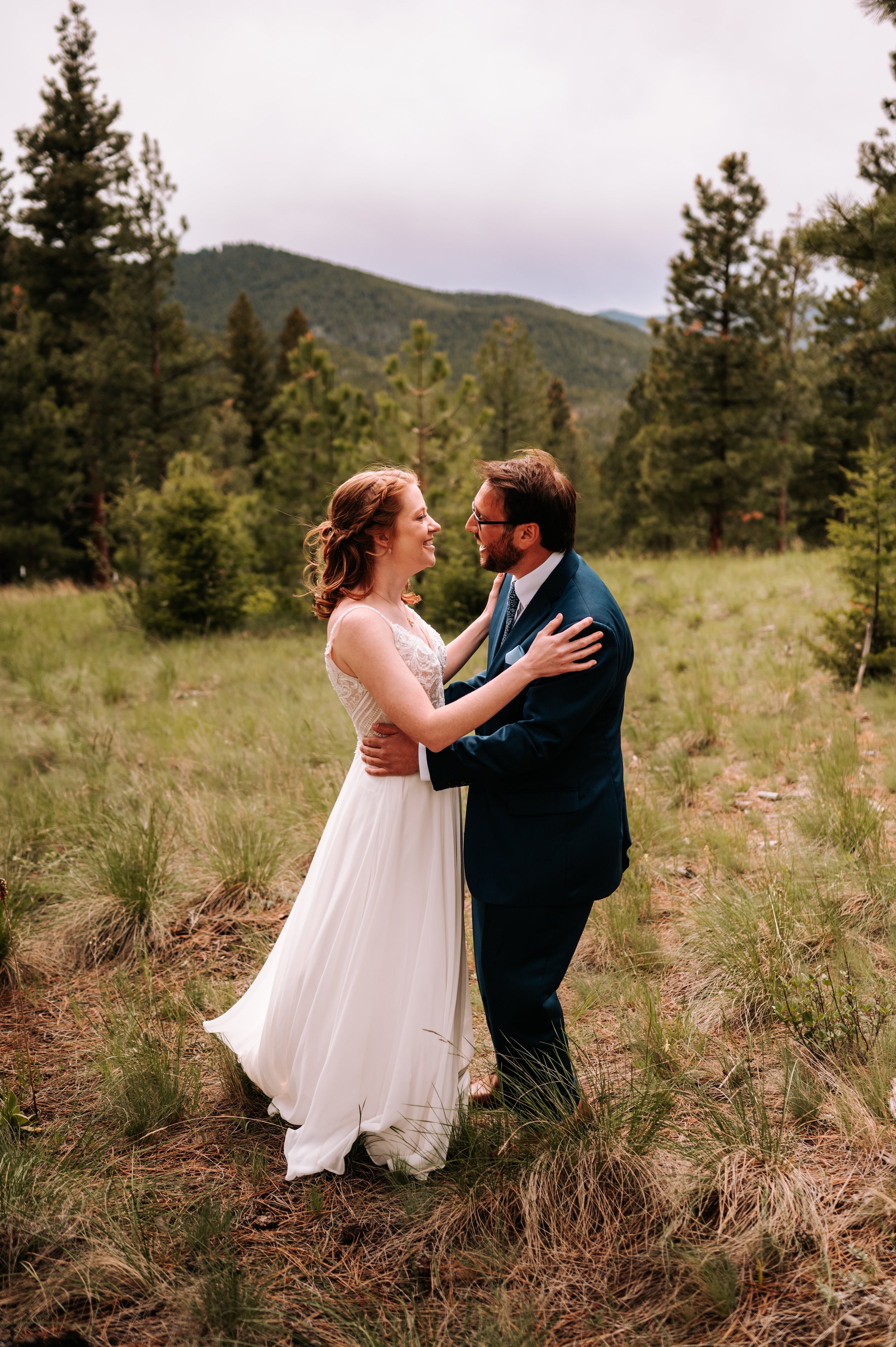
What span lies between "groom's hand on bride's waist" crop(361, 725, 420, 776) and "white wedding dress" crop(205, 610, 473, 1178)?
7 cm

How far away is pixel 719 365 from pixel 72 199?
1747 cm

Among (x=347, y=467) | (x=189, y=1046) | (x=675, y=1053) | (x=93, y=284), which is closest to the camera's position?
(x=675, y=1053)

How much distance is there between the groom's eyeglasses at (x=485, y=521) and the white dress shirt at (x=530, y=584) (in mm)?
189

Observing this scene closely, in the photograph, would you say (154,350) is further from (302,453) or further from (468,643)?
(468,643)

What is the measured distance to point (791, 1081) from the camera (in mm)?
2615

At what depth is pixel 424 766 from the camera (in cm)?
261

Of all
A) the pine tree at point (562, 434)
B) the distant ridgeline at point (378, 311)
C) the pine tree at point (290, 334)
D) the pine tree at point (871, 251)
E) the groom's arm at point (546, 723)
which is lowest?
the groom's arm at point (546, 723)

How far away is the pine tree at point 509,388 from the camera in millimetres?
23094

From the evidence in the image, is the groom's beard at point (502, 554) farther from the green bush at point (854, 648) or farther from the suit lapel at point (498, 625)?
the green bush at point (854, 648)

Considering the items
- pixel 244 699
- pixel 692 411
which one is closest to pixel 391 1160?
pixel 244 699

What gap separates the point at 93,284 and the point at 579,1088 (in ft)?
83.0

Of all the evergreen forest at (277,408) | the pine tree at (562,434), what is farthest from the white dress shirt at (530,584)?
the pine tree at (562,434)

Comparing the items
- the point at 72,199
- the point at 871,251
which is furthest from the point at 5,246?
the point at 871,251

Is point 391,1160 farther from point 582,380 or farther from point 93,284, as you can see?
point 582,380
